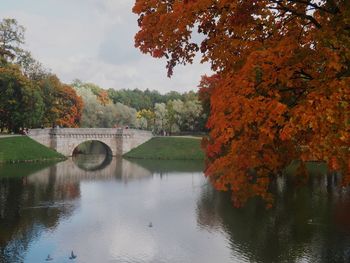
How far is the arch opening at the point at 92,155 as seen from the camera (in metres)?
76.8

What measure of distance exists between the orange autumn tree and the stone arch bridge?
68.7m

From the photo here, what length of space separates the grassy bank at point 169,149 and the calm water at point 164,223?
99.4 feet

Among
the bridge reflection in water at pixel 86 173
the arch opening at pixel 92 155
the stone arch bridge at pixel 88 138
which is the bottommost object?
the bridge reflection in water at pixel 86 173

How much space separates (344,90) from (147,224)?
23447mm

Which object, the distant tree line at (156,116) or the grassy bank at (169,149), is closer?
the grassy bank at (169,149)

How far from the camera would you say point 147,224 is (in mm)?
31578

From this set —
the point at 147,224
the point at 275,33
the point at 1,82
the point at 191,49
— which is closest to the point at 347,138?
the point at 275,33

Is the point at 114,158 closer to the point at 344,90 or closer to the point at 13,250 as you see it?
the point at 13,250

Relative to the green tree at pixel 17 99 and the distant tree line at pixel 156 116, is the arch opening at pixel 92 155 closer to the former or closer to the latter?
the distant tree line at pixel 156 116

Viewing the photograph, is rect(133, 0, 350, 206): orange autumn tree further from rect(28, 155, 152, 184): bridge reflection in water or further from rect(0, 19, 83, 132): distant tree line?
rect(0, 19, 83, 132): distant tree line

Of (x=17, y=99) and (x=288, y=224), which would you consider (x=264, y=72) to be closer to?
(x=288, y=224)

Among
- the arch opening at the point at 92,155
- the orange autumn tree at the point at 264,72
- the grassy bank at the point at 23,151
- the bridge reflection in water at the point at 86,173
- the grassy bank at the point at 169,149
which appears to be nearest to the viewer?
the orange autumn tree at the point at 264,72

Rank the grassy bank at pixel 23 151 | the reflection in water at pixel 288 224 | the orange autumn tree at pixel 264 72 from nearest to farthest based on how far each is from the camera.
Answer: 1. the orange autumn tree at pixel 264 72
2. the reflection in water at pixel 288 224
3. the grassy bank at pixel 23 151

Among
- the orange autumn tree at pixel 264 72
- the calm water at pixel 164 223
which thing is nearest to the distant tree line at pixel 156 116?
the calm water at pixel 164 223
